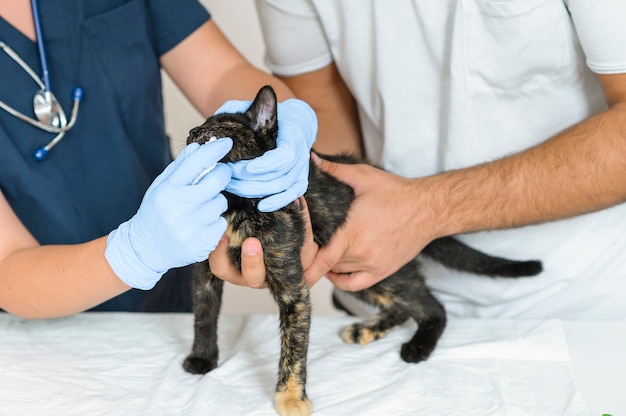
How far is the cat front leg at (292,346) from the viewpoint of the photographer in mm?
1096

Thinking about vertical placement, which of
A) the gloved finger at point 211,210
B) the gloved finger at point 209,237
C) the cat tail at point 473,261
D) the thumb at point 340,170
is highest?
the gloved finger at point 211,210

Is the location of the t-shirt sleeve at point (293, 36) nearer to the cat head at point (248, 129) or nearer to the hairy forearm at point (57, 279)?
the cat head at point (248, 129)

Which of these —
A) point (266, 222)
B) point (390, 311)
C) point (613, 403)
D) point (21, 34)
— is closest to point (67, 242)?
point (21, 34)

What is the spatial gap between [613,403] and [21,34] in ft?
4.30

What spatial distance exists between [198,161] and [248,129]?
0.14 m

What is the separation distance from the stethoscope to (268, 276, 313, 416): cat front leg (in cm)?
56

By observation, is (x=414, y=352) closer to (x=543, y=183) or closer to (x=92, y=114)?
(x=543, y=183)

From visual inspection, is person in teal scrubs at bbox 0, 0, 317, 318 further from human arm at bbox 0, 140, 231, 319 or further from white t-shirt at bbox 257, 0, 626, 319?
white t-shirt at bbox 257, 0, 626, 319

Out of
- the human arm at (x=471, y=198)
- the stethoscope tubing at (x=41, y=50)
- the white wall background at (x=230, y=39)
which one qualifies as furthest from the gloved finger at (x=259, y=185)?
the white wall background at (x=230, y=39)

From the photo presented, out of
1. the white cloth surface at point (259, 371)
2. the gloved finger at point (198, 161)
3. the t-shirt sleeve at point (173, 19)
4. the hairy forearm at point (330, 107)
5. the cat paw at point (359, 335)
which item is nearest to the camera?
the gloved finger at point (198, 161)

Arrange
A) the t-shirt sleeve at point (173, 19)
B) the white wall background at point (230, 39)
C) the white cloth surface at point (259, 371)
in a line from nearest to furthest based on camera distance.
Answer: the white cloth surface at point (259, 371), the t-shirt sleeve at point (173, 19), the white wall background at point (230, 39)

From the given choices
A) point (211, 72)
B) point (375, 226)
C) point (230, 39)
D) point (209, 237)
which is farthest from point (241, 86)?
point (230, 39)

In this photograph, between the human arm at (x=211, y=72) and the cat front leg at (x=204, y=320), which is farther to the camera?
the human arm at (x=211, y=72)

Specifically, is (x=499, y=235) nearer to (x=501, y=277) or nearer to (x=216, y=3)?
(x=501, y=277)
